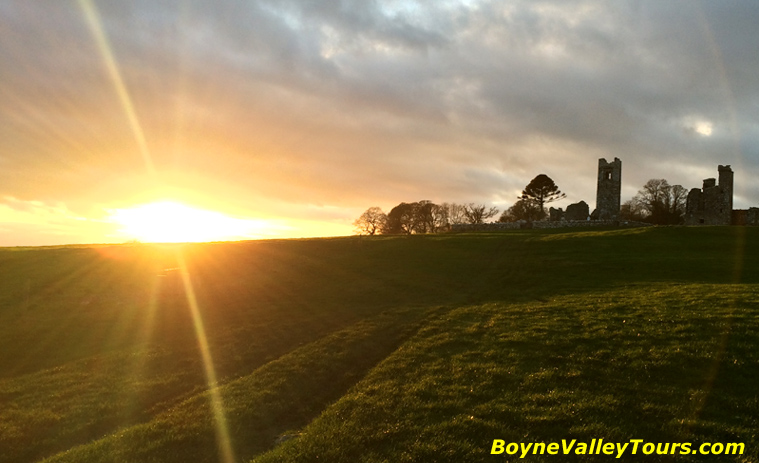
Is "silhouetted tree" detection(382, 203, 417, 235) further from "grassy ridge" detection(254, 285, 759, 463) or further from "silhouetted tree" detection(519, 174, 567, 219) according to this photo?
"grassy ridge" detection(254, 285, 759, 463)

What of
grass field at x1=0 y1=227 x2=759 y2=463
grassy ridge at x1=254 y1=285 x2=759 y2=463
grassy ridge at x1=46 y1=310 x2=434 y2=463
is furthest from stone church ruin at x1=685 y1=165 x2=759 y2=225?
grassy ridge at x1=46 y1=310 x2=434 y2=463

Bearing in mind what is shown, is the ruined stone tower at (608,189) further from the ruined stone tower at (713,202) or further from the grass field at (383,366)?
the grass field at (383,366)

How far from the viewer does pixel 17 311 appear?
32.6 metres

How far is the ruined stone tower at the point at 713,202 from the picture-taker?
74.1m

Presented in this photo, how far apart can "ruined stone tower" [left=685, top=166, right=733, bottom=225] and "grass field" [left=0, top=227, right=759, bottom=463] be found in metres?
43.2

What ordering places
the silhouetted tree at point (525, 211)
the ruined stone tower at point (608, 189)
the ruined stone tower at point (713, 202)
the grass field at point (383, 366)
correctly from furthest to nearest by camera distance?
the silhouetted tree at point (525, 211), the ruined stone tower at point (608, 189), the ruined stone tower at point (713, 202), the grass field at point (383, 366)

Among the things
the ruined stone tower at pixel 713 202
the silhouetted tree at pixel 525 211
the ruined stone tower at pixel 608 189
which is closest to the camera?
the ruined stone tower at pixel 713 202

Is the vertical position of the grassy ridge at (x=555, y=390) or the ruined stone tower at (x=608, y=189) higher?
the ruined stone tower at (x=608, y=189)

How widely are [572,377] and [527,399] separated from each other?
7.82ft

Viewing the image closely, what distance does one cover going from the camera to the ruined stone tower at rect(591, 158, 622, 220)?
82.8 meters

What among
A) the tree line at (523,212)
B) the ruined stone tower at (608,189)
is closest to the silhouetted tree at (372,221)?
the tree line at (523,212)

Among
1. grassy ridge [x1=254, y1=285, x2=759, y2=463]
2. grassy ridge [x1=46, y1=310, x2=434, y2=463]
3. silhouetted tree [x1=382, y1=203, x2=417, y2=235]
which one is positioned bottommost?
grassy ridge [x1=46, y1=310, x2=434, y2=463]

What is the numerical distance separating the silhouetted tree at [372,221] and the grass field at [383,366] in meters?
84.1

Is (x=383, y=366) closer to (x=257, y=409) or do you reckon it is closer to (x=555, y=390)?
(x=257, y=409)
